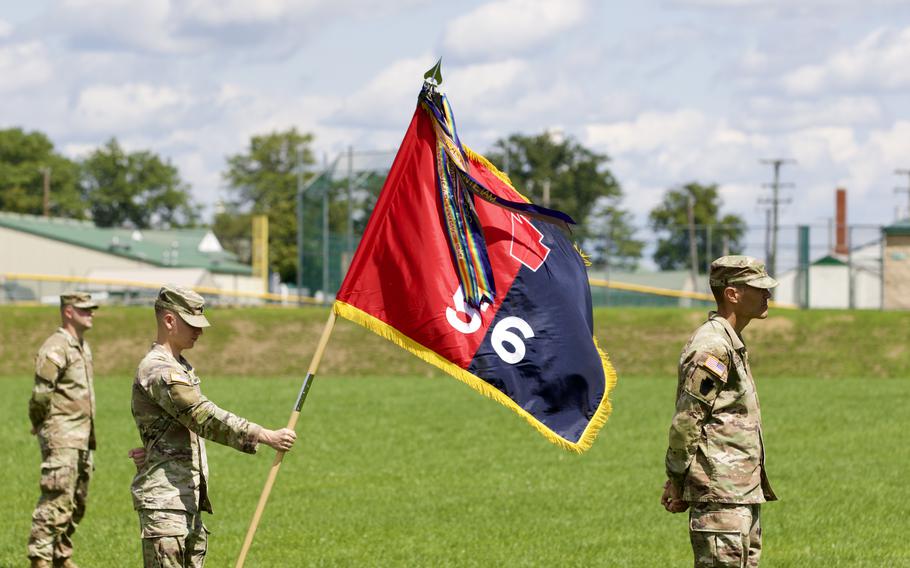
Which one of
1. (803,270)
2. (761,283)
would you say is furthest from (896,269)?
(761,283)

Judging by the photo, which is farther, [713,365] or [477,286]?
[477,286]

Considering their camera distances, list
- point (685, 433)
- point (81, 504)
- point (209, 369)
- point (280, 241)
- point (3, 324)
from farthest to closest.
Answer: point (280, 241) → point (3, 324) → point (209, 369) → point (81, 504) → point (685, 433)

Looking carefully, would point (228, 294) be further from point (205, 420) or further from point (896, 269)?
point (205, 420)

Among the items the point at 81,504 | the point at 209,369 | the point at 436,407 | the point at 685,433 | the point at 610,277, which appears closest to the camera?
the point at 685,433

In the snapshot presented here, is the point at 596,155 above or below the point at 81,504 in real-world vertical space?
above

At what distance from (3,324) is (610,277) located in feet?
71.0

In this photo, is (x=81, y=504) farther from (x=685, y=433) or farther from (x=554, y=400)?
(x=685, y=433)

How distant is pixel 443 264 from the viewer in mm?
8562

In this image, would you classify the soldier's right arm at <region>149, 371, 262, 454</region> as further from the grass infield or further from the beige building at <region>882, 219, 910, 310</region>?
the beige building at <region>882, 219, 910, 310</region>

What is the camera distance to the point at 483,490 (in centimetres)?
1662

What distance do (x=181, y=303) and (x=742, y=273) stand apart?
316 centimetres

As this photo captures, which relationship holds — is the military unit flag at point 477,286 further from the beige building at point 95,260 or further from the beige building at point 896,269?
the beige building at point 95,260

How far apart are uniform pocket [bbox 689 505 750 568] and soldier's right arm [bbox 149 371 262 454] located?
2508mm

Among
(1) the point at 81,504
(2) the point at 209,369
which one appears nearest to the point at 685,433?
(1) the point at 81,504
